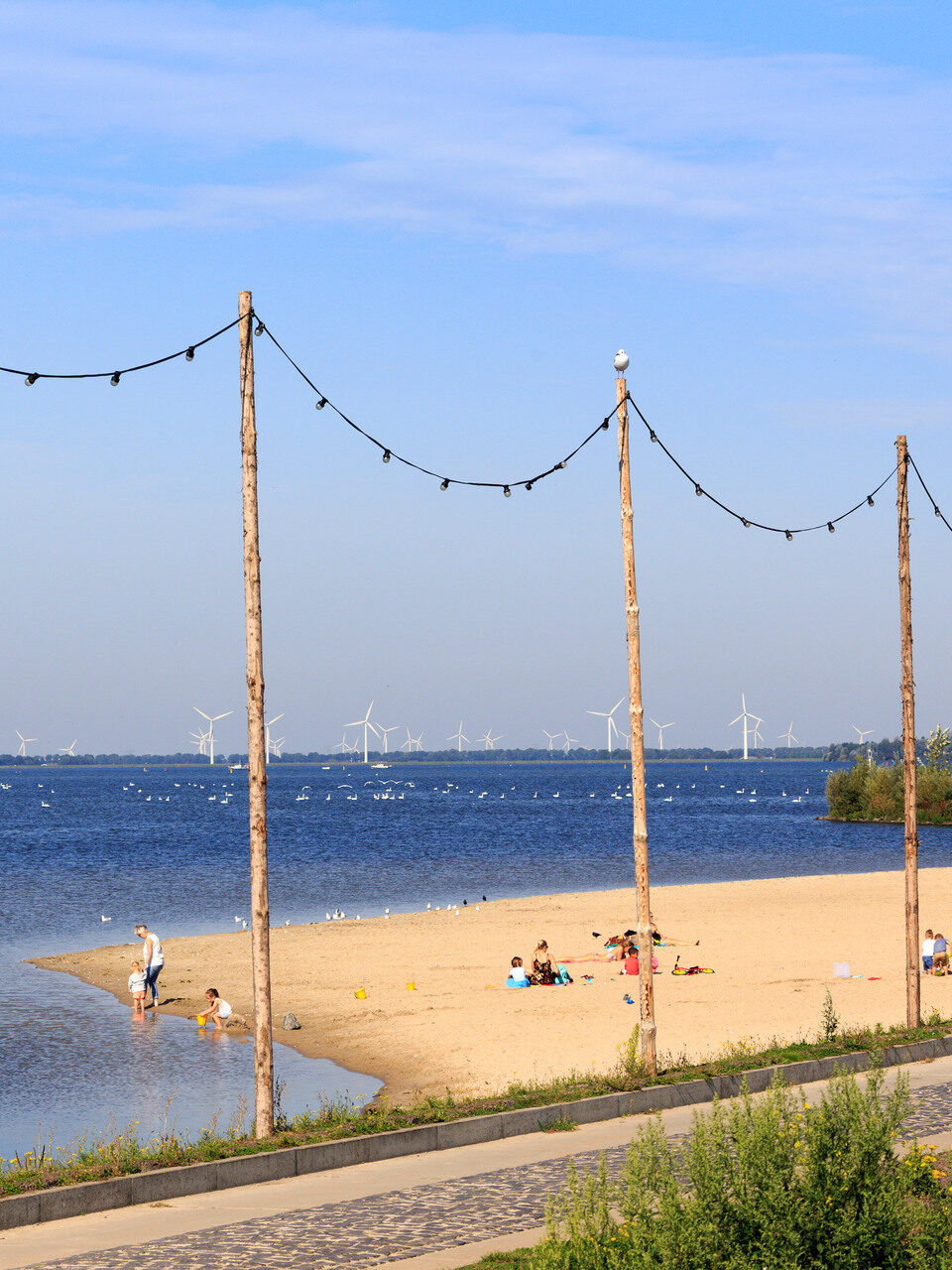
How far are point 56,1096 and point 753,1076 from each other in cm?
1208

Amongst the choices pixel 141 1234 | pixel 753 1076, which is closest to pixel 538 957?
pixel 753 1076

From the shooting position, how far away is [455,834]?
370 ft

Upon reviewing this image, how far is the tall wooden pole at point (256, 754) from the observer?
15.2 metres

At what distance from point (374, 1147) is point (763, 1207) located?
22.4ft

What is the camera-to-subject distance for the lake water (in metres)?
24.8

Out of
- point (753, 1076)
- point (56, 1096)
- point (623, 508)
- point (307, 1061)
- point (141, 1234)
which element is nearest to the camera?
point (141, 1234)

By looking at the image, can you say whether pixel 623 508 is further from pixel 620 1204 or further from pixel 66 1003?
pixel 66 1003

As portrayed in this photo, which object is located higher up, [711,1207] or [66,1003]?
[711,1207]

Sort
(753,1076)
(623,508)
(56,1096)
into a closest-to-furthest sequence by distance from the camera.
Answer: (753,1076), (623,508), (56,1096)

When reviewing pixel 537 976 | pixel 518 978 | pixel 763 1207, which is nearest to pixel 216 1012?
pixel 518 978

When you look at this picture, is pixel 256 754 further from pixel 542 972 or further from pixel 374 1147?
pixel 542 972

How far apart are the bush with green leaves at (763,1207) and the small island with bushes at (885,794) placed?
364 feet

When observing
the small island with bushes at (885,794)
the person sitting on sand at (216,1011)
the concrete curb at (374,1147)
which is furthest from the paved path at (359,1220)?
the small island with bushes at (885,794)

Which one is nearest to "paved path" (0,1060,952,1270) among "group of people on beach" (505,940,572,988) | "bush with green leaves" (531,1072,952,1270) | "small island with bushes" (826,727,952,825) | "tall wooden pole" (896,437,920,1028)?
"bush with green leaves" (531,1072,952,1270)
